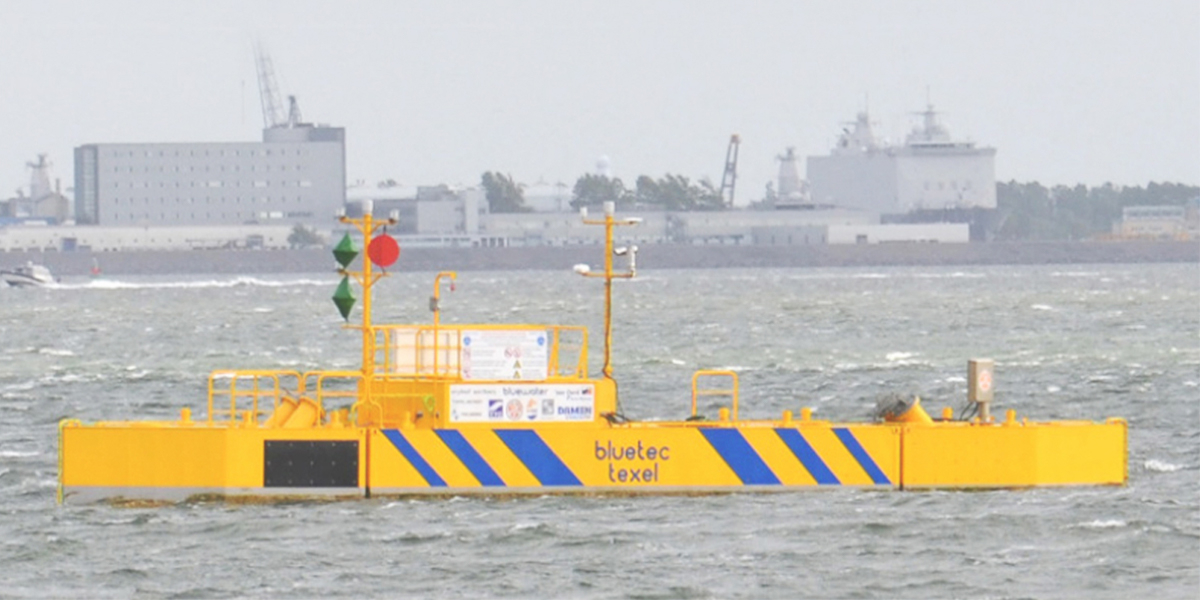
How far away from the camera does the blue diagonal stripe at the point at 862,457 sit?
90.2 feet

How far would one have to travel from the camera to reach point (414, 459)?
27031 millimetres

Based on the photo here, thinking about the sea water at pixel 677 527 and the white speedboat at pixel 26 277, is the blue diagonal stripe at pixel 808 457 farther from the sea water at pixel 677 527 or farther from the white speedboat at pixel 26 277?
the white speedboat at pixel 26 277

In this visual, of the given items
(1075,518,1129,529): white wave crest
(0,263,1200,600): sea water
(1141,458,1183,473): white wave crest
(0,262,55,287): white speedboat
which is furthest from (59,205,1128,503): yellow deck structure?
(0,262,55,287): white speedboat

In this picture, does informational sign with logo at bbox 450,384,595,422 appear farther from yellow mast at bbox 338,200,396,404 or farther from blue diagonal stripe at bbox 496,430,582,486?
yellow mast at bbox 338,200,396,404

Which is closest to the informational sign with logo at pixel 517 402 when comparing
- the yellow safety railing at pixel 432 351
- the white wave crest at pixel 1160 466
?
the yellow safety railing at pixel 432 351

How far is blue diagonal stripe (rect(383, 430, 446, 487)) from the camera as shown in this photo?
2695 cm

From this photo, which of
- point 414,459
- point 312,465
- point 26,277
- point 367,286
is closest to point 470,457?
point 414,459

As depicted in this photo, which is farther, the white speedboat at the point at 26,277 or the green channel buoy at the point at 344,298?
the white speedboat at the point at 26,277

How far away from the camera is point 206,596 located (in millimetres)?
22719

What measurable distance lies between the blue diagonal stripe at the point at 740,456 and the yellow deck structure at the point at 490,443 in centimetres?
1

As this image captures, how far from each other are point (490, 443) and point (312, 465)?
1813 mm

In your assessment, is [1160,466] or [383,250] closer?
[383,250]

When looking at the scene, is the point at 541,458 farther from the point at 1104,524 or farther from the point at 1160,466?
the point at 1160,466

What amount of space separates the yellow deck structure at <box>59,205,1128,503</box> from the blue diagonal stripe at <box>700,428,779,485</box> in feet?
0.05
